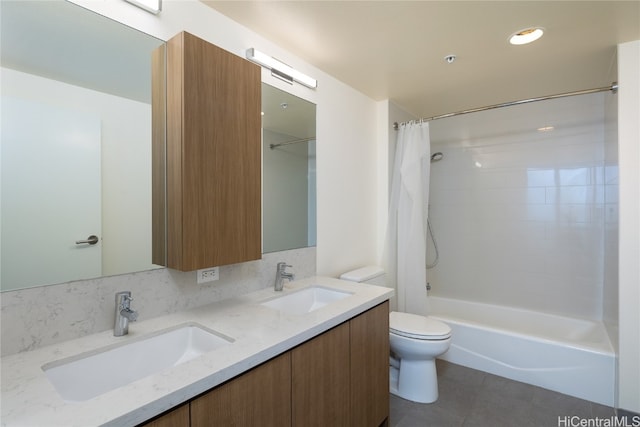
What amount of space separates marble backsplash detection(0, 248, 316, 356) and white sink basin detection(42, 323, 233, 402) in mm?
163

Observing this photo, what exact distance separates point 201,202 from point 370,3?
126 cm

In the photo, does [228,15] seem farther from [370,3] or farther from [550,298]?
[550,298]

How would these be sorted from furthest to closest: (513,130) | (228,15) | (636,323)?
(513,130)
(636,323)
(228,15)

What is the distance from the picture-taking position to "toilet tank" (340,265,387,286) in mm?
2287

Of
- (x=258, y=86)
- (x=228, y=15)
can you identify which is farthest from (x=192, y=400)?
(x=228, y=15)

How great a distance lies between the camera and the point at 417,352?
2.05 meters

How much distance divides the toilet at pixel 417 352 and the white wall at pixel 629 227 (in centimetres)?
103

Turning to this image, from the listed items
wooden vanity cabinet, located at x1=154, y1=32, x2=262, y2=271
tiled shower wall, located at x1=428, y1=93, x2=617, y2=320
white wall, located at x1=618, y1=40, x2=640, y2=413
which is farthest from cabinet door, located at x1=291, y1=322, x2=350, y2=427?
tiled shower wall, located at x1=428, y1=93, x2=617, y2=320

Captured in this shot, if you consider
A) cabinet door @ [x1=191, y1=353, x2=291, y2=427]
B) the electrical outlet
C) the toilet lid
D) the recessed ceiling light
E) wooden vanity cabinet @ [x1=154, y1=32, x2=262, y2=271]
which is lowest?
the toilet lid

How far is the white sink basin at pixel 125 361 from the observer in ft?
3.10

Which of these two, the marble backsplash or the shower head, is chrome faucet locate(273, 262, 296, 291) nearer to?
the marble backsplash

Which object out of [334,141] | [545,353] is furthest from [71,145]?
[545,353]

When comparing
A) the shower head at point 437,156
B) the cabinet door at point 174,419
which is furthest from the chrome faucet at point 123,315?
the shower head at point 437,156

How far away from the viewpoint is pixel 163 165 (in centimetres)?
132
